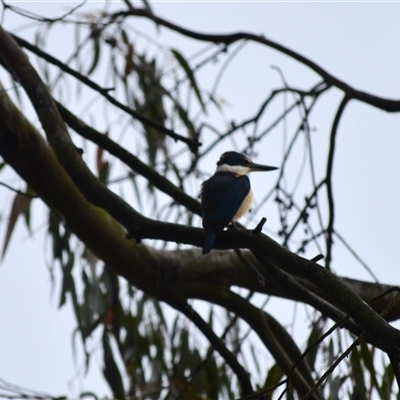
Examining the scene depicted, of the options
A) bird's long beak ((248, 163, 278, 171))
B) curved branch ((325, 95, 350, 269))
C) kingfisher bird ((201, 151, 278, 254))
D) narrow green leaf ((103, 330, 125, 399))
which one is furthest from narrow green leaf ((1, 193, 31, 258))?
curved branch ((325, 95, 350, 269))

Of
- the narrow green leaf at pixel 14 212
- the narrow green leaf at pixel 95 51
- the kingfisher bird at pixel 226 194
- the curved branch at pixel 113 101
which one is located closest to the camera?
the kingfisher bird at pixel 226 194

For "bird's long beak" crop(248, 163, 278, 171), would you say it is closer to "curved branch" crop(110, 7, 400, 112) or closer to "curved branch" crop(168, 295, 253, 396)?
"curved branch" crop(110, 7, 400, 112)

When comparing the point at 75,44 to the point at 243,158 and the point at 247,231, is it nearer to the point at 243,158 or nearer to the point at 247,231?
the point at 243,158

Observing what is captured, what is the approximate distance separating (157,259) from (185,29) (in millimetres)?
1342

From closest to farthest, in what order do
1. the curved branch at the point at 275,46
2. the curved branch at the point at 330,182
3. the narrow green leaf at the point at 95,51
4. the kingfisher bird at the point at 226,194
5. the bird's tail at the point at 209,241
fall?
the bird's tail at the point at 209,241 → the kingfisher bird at the point at 226,194 → the curved branch at the point at 330,182 → the curved branch at the point at 275,46 → the narrow green leaf at the point at 95,51

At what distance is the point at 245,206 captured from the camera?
3.27m

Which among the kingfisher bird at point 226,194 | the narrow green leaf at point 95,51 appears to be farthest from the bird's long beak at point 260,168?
the narrow green leaf at point 95,51

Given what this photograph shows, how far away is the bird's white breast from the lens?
320 centimetres

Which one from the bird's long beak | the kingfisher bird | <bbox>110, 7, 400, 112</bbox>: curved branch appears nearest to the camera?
the kingfisher bird

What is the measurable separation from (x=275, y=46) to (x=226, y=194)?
0.83 metres

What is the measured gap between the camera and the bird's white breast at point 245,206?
3199 mm

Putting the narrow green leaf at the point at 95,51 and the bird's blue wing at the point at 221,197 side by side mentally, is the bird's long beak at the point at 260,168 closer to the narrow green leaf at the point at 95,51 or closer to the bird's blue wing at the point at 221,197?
the bird's blue wing at the point at 221,197

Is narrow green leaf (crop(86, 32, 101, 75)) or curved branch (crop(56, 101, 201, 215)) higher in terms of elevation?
narrow green leaf (crop(86, 32, 101, 75))

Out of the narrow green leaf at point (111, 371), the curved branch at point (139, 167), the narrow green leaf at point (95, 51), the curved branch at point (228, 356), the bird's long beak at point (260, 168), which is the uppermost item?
the narrow green leaf at point (95, 51)
